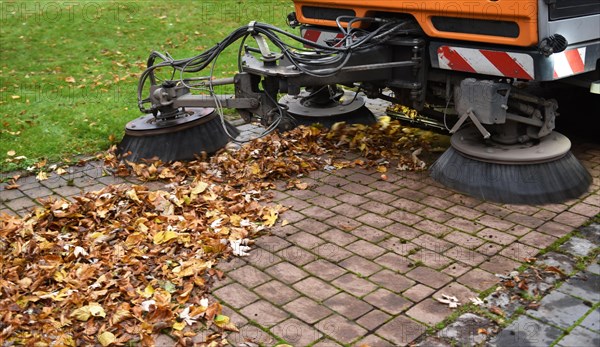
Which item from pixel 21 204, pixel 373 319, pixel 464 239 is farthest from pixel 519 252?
pixel 21 204

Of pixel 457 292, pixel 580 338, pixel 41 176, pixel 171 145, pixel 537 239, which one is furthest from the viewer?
pixel 171 145

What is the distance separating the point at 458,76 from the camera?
5.46 metres

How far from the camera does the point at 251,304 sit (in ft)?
12.7

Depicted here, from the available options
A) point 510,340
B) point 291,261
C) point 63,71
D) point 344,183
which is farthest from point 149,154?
point 63,71

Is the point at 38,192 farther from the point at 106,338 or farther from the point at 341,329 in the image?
the point at 341,329

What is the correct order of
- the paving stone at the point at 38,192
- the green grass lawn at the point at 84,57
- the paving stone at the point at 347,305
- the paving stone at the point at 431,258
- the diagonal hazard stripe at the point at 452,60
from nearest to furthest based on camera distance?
the paving stone at the point at 347,305 → the paving stone at the point at 431,258 → the diagonal hazard stripe at the point at 452,60 → the paving stone at the point at 38,192 → the green grass lawn at the point at 84,57

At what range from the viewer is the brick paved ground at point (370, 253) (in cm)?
365

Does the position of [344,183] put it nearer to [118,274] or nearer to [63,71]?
[118,274]

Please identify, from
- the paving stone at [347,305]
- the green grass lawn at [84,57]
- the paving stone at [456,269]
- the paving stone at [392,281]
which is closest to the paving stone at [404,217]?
the paving stone at [456,269]

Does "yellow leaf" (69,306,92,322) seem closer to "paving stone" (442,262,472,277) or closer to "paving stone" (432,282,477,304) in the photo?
"paving stone" (432,282,477,304)

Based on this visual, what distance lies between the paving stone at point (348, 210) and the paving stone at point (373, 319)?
137 centimetres

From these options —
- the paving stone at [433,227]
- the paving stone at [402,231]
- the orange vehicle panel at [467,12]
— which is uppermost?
the orange vehicle panel at [467,12]

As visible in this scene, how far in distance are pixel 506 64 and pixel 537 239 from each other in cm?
133

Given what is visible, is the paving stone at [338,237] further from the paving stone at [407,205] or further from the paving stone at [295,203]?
the paving stone at [407,205]
